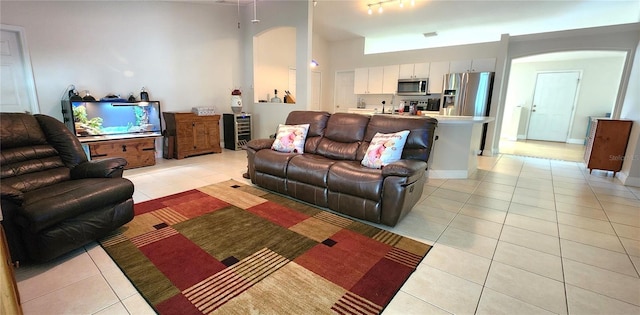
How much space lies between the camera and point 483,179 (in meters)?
4.16

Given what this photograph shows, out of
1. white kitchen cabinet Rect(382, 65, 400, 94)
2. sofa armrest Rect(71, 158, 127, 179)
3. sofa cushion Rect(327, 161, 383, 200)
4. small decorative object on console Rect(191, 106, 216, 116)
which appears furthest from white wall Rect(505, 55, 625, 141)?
sofa armrest Rect(71, 158, 127, 179)

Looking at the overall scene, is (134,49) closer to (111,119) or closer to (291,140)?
(111,119)

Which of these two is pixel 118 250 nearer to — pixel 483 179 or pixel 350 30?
pixel 483 179

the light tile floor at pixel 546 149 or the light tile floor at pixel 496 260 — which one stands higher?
the light tile floor at pixel 546 149

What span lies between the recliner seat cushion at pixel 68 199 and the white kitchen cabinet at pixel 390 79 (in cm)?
611

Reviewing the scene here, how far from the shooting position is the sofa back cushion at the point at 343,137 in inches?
130

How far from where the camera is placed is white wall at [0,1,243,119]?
3.89 metres

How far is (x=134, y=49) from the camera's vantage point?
4.71 m

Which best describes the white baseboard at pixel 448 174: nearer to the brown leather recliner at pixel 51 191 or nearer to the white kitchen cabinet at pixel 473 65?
the white kitchen cabinet at pixel 473 65

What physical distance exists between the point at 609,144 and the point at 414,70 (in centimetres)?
372

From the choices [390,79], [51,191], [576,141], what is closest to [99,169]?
[51,191]

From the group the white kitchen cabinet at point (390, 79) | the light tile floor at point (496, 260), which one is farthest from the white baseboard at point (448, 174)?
the white kitchen cabinet at point (390, 79)

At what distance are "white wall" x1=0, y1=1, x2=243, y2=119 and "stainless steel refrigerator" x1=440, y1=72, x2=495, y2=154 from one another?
15.3ft

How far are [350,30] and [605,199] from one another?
5.67 metres
